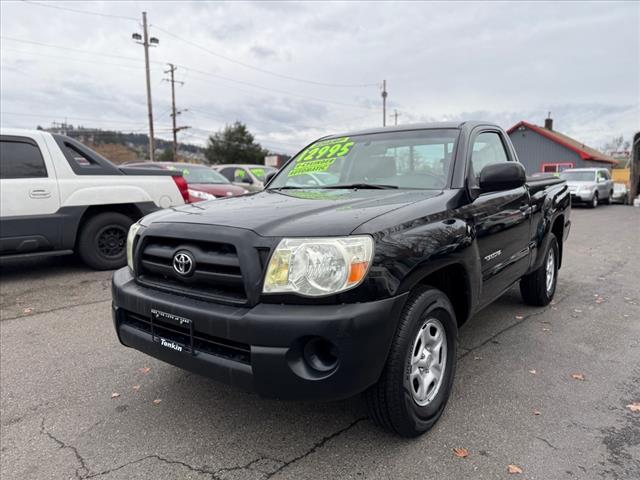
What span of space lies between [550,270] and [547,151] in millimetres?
33532

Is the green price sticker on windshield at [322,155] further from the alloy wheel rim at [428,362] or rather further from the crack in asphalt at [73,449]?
the crack in asphalt at [73,449]

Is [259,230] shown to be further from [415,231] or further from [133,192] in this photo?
[133,192]

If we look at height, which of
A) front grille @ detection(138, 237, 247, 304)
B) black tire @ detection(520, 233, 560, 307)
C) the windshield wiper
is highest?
the windshield wiper

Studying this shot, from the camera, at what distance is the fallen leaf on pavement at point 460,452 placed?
2305mm

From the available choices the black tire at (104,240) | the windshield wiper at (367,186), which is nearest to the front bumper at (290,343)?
the windshield wiper at (367,186)

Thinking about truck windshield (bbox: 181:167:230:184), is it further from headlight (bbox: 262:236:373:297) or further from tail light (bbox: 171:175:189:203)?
headlight (bbox: 262:236:373:297)

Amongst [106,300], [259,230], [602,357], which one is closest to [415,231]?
[259,230]

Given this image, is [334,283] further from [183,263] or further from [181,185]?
[181,185]

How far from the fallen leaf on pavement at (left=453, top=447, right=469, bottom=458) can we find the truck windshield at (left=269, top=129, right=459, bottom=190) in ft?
5.04

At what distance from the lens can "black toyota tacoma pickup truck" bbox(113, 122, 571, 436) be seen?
2016 millimetres

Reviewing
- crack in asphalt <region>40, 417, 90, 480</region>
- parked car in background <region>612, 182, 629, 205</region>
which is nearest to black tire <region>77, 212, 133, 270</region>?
crack in asphalt <region>40, 417, 90, 480</region>

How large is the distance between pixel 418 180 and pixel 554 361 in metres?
1.74

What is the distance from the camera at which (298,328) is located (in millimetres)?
1961

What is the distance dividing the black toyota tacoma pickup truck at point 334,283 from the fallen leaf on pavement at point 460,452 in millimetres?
191
